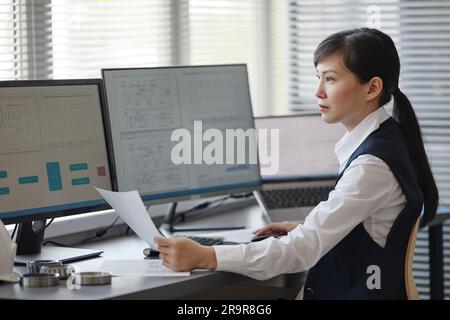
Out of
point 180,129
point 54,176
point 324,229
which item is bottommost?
point 324,229

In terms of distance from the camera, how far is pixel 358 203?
2.07 metres

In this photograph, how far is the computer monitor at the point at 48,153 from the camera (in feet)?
7.16

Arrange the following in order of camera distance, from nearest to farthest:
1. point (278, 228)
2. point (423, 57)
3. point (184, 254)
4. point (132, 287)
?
point (132, 287)
point (184, 254)
point (278, 228)
point (423, 57)

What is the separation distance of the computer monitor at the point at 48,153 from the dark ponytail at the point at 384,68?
0.65 meters

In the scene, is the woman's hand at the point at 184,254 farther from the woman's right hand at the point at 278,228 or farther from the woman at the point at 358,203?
the woman's right hand at the point at 278,228

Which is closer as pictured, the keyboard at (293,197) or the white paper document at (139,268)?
the white paper document at (139,268)

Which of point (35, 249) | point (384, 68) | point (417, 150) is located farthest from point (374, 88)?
point (35, 249)

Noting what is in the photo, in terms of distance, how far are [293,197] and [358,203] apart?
3.41 feet

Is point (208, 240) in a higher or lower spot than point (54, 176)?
lower

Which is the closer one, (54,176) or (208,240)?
(54,176)

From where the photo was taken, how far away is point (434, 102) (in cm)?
379

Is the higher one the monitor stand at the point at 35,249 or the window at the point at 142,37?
the window at the point at 142,37

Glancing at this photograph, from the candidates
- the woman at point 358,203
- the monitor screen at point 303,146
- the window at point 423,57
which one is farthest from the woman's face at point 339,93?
the window at point 423,57

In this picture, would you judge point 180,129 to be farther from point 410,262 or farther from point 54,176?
point 410,262
